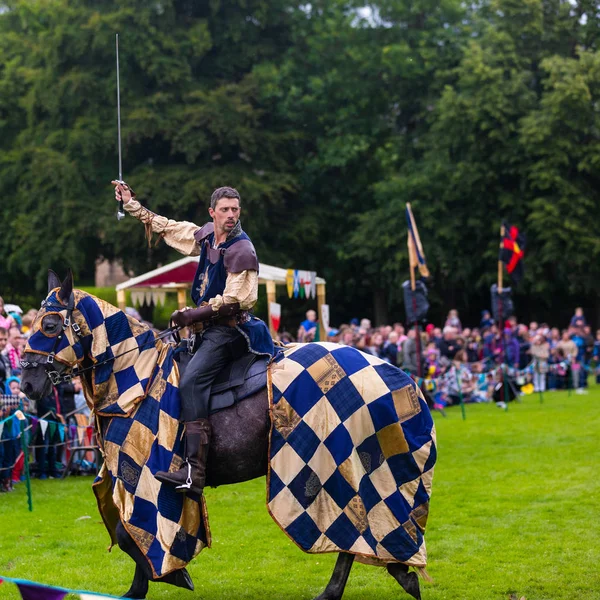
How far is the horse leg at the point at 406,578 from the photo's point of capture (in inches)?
274

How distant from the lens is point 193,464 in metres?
6.77

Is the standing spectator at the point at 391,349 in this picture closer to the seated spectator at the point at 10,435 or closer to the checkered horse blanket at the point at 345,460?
the seated spectator at the point at 10,435

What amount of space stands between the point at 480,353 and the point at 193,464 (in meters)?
19.3

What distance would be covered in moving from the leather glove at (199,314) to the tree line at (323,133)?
26204 millimetres

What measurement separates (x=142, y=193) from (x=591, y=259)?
15.1 meters

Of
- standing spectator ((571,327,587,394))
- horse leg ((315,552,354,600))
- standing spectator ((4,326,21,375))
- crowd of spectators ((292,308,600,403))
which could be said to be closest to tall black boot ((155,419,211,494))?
horse leg ((315,552,354,600))

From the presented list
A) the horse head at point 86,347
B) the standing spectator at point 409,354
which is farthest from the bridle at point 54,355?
the standing spectator at point 409,354

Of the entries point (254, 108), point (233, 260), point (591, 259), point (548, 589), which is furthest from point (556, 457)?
point (254, 108)

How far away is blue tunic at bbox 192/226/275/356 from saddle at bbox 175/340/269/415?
10 centimetres

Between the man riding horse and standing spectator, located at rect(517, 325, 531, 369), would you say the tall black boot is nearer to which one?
the man riding horse

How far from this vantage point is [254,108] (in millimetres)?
35875

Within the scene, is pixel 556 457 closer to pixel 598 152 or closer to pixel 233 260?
pixel 233 260

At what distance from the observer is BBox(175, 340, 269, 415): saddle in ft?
22.9

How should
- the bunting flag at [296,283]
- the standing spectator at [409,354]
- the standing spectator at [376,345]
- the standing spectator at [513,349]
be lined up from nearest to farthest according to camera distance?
the bunting flag at [296,283], the standing spectator at [409,354], the standing spectator at [376,345], the standing spectator at [513,349]
